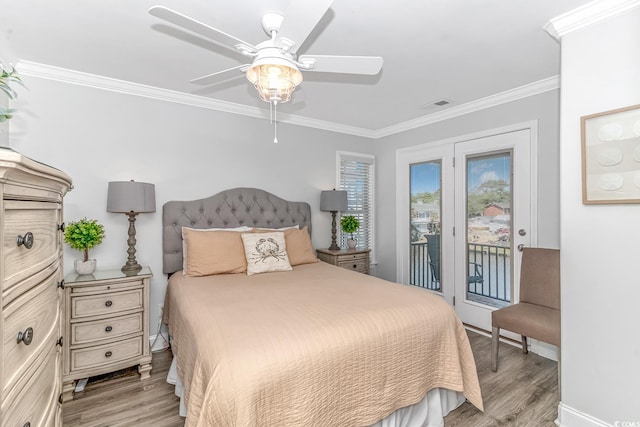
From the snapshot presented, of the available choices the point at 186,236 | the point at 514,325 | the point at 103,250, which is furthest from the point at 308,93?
the point at 514,325

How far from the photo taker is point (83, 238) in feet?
8.02

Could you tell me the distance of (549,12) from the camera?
6.10 feet

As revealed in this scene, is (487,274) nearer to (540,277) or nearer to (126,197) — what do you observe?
(540,277)

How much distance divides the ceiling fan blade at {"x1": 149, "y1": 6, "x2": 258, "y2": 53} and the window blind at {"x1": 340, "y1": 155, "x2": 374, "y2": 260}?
9.51ft

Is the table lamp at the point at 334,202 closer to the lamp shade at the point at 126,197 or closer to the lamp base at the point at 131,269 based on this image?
the lamp shade at the point at 126,197

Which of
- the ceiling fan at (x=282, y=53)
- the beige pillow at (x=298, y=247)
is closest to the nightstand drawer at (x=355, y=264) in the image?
the beige pillow at (x=298, y=247)

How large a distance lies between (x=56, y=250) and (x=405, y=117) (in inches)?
145

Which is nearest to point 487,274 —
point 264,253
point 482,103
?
point 482,103

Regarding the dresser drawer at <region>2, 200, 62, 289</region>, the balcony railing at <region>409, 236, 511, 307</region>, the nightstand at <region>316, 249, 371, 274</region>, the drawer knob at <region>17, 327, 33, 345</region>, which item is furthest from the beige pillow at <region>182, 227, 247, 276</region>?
the balcony railing at <region>409, 236, 511, 307</region>

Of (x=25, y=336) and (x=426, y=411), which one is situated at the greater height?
(x=25, y=336)

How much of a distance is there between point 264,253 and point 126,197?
1257mm

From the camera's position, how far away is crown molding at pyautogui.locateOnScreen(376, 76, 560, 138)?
2.82m

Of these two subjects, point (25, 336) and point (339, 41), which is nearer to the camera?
point (25, 336)

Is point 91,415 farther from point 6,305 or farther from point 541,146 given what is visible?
point 541,146
